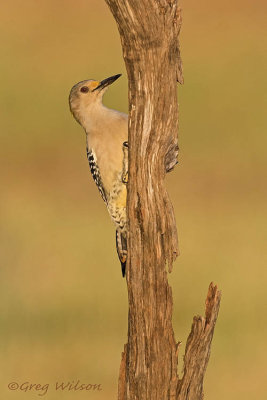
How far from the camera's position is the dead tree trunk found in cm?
677

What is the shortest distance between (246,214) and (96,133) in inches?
343

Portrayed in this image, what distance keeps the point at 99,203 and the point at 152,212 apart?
10474mm

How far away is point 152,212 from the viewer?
7027 millimetres

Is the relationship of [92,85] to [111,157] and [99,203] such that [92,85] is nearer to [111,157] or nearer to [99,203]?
[111,157]

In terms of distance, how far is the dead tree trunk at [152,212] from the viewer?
6.77 m

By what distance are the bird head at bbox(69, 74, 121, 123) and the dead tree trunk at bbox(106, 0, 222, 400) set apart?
1.90 metres

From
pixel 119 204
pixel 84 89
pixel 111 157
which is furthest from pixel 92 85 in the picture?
pixel 119 204

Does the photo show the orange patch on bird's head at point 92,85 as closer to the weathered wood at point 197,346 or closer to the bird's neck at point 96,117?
the bird's neck at point 96,117

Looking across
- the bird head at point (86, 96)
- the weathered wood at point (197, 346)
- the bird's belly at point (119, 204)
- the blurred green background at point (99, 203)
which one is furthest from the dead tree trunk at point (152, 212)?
the blurred green background at point (99, 203)

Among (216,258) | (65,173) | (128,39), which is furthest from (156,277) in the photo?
(65,173)

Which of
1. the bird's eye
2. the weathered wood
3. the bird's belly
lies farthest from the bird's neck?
the weathered wood

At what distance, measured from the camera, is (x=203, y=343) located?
23.8ft

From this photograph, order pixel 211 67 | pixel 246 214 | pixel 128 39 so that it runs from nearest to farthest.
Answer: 1. pixel 128 39
2. pixel 246 214
3. pixel 211 67

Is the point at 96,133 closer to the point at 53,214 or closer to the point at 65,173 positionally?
the point at 53,214
